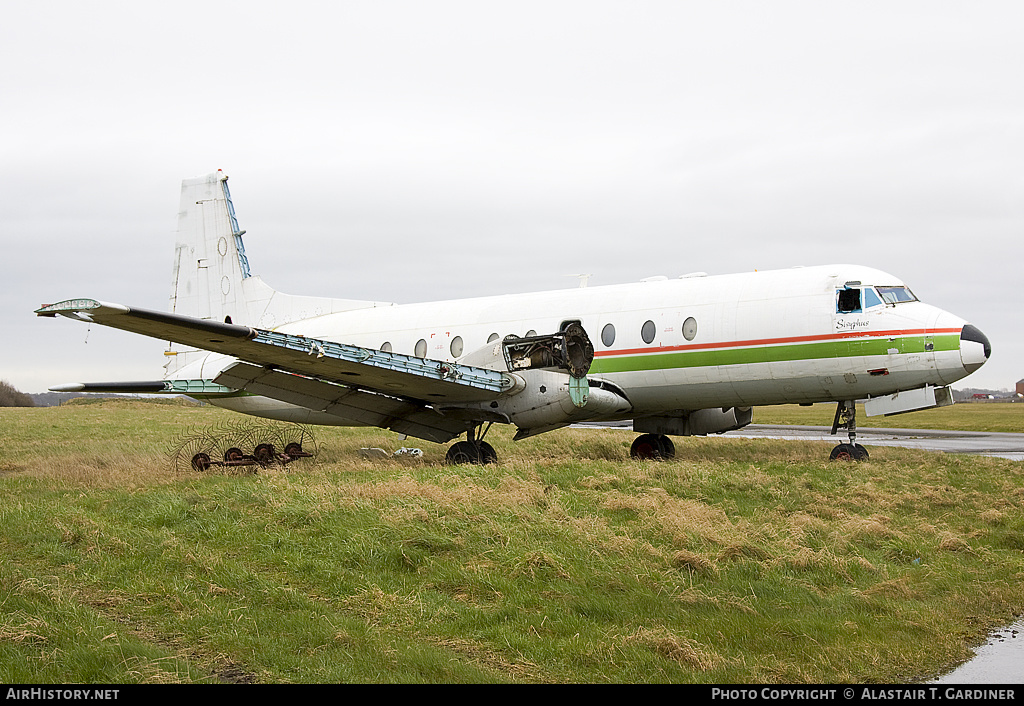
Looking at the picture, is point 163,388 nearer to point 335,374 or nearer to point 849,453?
point 335,374

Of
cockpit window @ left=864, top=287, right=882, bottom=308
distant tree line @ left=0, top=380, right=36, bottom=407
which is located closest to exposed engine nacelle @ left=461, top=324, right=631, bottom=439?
cockpit window @ left=864, top=287, right=882, bottom=308

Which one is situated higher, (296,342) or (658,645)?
(296,342)

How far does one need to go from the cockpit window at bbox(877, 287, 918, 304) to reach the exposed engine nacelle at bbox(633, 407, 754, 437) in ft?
13.8

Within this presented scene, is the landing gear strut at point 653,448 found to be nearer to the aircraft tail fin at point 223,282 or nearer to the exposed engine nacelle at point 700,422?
the exposed engine nacelle at point 700,422

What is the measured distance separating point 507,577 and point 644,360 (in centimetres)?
1026

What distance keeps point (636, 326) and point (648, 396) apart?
4.80 feet

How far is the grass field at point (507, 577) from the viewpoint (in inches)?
239

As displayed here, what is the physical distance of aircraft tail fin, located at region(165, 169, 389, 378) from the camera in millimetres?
23859

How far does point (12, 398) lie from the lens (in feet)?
345

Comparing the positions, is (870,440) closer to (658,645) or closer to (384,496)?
(384,496)

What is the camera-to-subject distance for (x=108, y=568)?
27.0ft

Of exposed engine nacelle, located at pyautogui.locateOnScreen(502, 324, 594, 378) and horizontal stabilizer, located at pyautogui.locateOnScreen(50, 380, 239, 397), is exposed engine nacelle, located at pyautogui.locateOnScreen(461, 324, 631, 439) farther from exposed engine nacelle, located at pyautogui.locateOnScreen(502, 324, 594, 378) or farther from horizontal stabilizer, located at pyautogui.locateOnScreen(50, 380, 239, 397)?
horizontal stabilizer, located at pyautogui.locateOnScreen(50, 380, 239, 397)

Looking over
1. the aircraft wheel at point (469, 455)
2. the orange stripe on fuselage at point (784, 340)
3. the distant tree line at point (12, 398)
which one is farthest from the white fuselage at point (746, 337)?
the distant tree line at point (12, 398)

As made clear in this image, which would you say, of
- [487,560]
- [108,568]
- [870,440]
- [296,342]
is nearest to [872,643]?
[487,560]
